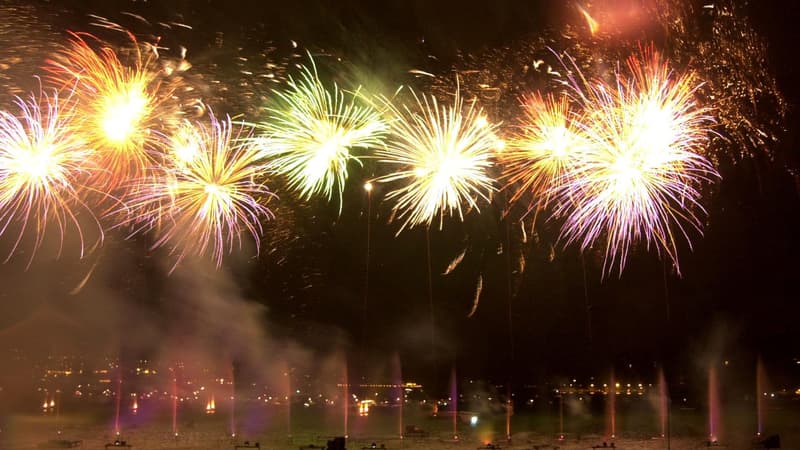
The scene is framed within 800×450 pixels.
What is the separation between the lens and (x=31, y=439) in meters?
39.4

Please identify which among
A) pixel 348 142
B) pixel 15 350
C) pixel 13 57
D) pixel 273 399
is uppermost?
pixel 13 57

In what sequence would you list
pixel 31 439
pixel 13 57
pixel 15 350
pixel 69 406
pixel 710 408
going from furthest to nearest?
pixel 15 350 → pixel 69 406 → pixel 710 408 → pixel 31 439 → pixel 13 57

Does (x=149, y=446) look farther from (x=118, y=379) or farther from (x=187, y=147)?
(x=118, y=379)

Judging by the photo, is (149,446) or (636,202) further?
(149,446)

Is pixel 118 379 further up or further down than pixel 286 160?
further down

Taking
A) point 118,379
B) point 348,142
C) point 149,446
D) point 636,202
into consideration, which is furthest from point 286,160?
point 118,379

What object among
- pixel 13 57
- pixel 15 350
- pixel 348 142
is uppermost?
pixel 13 57

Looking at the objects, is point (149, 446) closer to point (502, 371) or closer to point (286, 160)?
point (286, 160)

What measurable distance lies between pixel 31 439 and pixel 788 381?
2412 inches

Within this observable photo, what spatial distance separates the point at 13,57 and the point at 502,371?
54.6 m

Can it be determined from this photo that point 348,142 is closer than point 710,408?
Yes

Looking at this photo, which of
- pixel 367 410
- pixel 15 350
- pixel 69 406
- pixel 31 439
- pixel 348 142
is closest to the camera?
pixel 348 142

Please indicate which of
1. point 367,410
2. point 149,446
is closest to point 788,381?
point 367,410

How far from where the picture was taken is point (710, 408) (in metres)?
58.2
